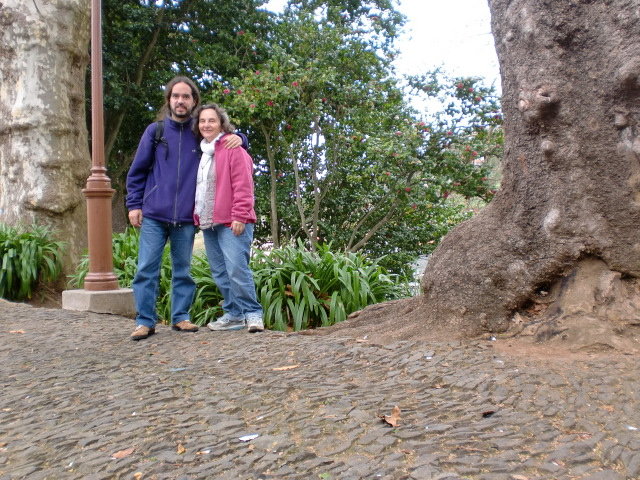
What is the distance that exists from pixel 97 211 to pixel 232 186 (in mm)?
2461

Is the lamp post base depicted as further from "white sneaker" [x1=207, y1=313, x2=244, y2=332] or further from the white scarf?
the white scarf

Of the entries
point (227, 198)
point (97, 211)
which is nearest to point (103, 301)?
point (97, 211)

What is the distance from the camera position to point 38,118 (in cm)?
850

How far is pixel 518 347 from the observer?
3.31 m

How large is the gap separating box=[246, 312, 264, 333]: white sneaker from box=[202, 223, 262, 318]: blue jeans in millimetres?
45

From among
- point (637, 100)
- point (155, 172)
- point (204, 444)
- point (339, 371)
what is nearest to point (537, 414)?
point (339, 371)

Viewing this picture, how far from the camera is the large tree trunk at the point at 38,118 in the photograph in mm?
8492

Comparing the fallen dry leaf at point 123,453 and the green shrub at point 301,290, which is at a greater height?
the green shrub at point 301,290

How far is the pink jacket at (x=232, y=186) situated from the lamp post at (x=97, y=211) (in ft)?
7.61

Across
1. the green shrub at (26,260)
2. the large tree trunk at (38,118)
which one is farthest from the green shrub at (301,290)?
the large tree trunk at (38,118)

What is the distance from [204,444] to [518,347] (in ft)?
5.64

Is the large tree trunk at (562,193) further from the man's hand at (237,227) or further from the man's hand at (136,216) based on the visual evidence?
the man's hand at (136,216)

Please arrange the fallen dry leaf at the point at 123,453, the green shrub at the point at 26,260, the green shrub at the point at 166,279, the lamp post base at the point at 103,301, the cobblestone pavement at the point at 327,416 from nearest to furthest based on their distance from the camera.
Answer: the cobblestone pavement at the point at 327,416
the fallen dry leaf at the point at 123,453
the green shrub at the point at 166,279
the lamp post base at the point at 103,301
the green shrub at the point at 26,260

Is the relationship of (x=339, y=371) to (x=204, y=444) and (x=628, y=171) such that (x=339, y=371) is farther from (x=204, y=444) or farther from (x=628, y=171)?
(x=628, y=171)
